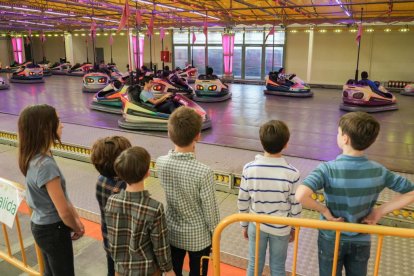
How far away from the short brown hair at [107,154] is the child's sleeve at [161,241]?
12.9 inches

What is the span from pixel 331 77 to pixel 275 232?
485 inches

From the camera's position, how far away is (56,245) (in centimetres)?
156

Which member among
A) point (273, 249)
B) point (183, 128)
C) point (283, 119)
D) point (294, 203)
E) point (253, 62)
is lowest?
point (283, 119)

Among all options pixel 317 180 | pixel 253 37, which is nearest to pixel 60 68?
pixel 253 37

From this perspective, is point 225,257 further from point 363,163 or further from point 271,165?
point 363,163

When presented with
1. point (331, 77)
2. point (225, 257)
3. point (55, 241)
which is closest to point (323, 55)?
point (331, 77)

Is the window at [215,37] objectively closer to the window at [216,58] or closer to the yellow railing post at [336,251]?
the window at [216,58]

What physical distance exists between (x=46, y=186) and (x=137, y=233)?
1.43ft

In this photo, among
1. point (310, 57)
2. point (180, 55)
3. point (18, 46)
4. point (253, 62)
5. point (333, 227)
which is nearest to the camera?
point (333, 227)

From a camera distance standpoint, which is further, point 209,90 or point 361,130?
point 209,90

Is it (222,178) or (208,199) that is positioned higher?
(208,199)

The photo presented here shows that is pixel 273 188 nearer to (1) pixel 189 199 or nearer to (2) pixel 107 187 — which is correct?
(1) pixel 189 199

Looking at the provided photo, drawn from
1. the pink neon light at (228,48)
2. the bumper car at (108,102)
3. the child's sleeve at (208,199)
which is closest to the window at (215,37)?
the pink neon light at (228,48)

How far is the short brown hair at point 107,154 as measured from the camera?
Answer: 1519 mm
